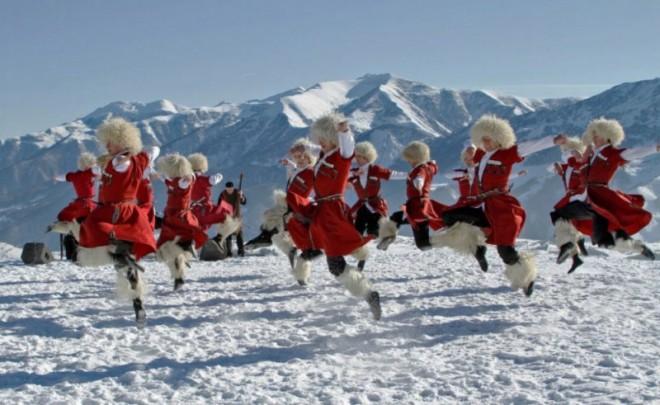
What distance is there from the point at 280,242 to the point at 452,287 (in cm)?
234

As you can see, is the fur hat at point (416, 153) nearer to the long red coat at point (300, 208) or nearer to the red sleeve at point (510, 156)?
the long red coat at point (300, 208)

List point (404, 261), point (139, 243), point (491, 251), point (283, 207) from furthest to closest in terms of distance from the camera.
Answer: point (491, 251) → point (404, 261) → point (283, 207) → point (139, 243)

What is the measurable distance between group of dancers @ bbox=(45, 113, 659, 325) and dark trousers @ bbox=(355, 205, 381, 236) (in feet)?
0.05

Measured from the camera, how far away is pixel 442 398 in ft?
12.2

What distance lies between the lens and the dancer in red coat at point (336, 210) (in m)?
5.76

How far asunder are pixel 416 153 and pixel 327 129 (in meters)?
3.12

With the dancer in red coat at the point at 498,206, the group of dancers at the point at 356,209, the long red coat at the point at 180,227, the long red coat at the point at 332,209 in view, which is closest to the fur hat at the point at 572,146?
the group of dancers at the point at 356,209

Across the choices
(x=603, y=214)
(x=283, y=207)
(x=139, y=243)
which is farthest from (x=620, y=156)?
(x=139, y=243)

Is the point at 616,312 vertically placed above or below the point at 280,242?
below

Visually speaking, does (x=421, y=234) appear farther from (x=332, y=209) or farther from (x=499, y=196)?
(x=332, y=209)

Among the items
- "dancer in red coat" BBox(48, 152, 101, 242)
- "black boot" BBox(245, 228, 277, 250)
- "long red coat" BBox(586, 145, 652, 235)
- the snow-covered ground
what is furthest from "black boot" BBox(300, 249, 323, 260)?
"dancer in red coat" BBox(48, 152, 101, 242)

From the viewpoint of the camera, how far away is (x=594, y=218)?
7.12m

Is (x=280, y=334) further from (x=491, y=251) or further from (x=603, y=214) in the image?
(x=491, y=251)

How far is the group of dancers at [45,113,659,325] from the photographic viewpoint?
584cm
